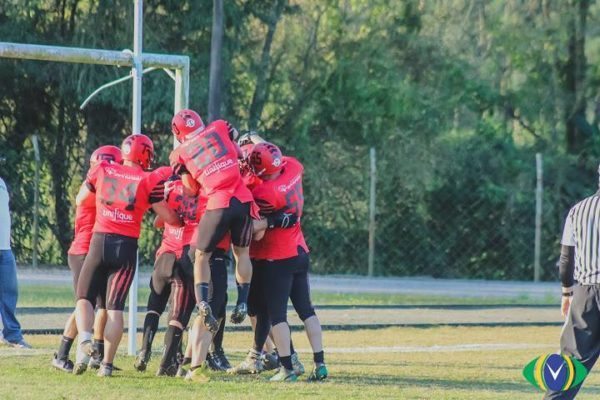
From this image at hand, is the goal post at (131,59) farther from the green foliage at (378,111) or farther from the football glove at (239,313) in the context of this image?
the green foliage at (378,111)

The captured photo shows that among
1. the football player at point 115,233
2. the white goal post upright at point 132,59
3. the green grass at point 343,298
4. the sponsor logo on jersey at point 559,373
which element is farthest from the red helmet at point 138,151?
the green grass at point 343,298

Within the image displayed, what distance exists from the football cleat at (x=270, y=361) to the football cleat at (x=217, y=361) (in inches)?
13.6

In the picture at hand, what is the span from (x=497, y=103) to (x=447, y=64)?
4.92 feet

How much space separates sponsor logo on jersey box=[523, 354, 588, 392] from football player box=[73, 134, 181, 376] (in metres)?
3.94

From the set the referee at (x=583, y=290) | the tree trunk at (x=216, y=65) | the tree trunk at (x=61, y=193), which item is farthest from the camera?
the tree trunk at (x=61, y=193)

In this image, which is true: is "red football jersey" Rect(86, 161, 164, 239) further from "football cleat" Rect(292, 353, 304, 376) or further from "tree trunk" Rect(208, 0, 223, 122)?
"tree trunk" Rect(208, 0, 223, 122)

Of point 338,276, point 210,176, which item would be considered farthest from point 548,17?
point 210,176

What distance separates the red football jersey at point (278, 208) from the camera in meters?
12.1

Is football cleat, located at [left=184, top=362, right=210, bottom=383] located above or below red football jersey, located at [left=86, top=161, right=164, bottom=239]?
below

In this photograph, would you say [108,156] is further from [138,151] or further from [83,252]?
[83,252]

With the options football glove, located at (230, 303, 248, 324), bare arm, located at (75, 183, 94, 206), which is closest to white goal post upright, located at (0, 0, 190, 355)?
bare arm, located at (75, 183, 94, 206)

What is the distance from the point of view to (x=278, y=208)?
12.1 m

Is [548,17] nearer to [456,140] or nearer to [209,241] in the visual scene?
[456,140]

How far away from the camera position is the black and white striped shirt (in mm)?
9797
